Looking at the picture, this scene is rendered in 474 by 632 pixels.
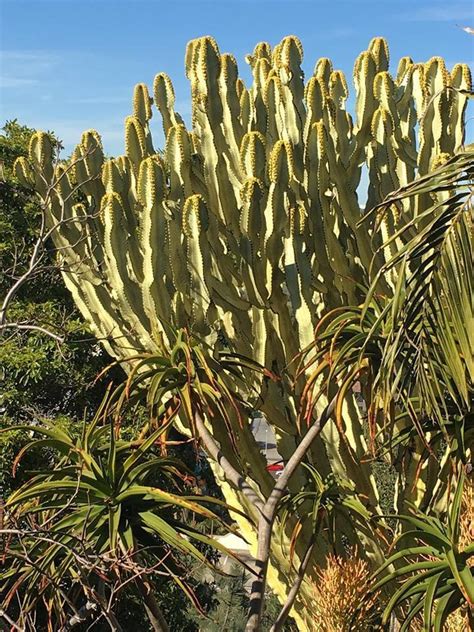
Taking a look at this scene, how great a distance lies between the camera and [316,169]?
649cm

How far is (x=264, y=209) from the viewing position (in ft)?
21.5

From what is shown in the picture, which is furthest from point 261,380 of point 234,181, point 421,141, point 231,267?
point 421,141

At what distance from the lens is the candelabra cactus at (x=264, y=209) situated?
6.21 metres

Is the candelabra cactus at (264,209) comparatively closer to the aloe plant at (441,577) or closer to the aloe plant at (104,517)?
the aloe plant at (104,517)

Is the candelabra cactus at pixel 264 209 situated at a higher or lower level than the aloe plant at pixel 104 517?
higher

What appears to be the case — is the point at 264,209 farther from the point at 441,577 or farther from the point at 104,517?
the point at 441,577

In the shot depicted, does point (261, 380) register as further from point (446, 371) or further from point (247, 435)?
point (446, 371)

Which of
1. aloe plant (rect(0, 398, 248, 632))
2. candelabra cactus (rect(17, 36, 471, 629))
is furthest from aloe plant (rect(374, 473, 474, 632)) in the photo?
candelabra cactus (rect(17, 36, 471, 629))

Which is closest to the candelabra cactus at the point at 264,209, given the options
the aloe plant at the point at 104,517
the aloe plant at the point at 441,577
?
the aloe plant at the point at 104,517

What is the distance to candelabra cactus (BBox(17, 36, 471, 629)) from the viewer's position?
6207 millimetres

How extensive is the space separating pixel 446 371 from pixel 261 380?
177 centimetres

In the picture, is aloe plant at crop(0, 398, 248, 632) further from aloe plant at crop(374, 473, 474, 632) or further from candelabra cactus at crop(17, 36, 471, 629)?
Result: candelabra cactus at crop(17, 36, 471, 629)

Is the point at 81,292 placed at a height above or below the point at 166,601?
above

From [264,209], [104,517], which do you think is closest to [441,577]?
[104,517]
